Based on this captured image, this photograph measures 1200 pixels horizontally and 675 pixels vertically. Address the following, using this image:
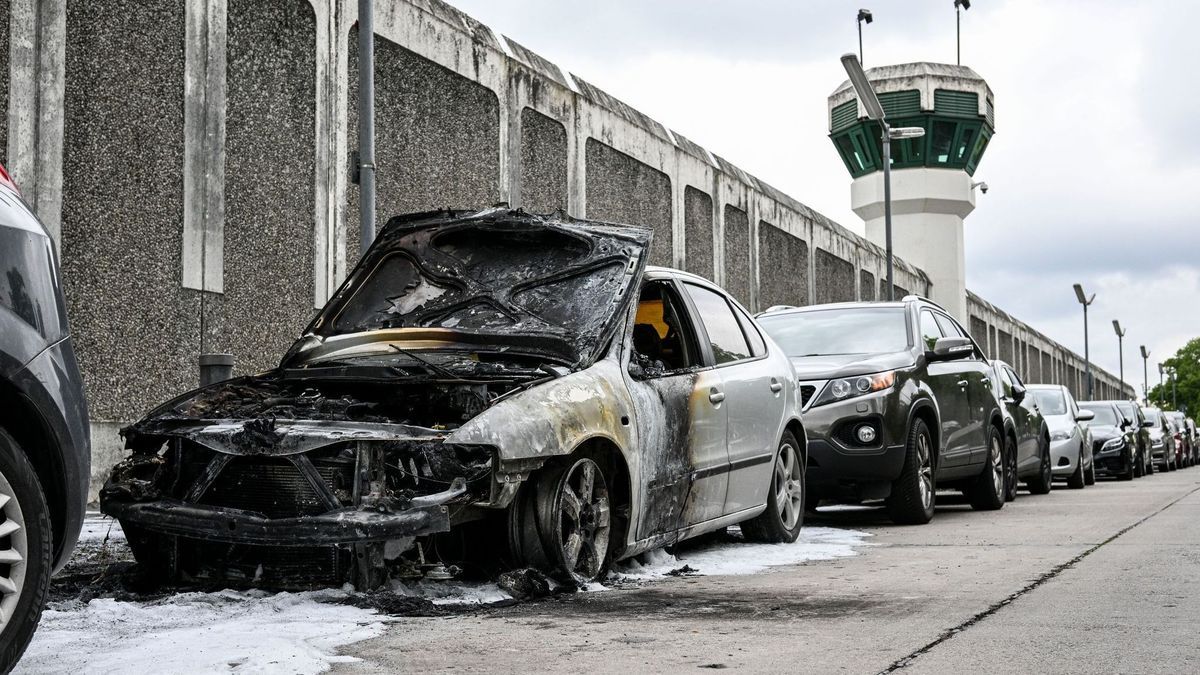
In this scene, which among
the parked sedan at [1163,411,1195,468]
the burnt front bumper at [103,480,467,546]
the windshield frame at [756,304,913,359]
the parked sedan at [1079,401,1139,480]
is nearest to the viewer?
the burnt front bumper at [103,480,467,546]

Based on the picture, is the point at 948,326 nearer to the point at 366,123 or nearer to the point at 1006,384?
the point at 1006,384

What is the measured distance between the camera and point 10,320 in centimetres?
393

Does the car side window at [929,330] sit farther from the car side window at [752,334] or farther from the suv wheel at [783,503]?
the car side window at [752,334]

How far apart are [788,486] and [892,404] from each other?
6.64ft

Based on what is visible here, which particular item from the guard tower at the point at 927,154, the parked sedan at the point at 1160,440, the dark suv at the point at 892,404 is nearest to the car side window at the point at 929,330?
the dark suv at the point at 892,404

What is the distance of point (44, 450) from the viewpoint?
4.12m

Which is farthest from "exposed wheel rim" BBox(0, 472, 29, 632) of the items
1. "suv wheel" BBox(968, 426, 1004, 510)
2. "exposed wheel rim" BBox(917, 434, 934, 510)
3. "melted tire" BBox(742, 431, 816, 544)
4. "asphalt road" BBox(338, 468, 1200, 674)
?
"suv wheel" BBox(968, 426, 1004, 510)

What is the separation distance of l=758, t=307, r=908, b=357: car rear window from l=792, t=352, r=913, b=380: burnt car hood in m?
0.20

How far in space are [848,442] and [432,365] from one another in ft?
16.6

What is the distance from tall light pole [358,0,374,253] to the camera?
10961 millimetres

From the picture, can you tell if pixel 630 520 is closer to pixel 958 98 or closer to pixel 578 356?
pixel 578 356

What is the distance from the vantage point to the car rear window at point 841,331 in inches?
448

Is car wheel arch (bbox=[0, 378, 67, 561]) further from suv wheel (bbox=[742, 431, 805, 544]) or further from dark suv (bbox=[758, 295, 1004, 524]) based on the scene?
dark suv (bbox=[758, 295, 1004, 524])

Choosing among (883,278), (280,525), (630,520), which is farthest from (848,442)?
(883,278)
